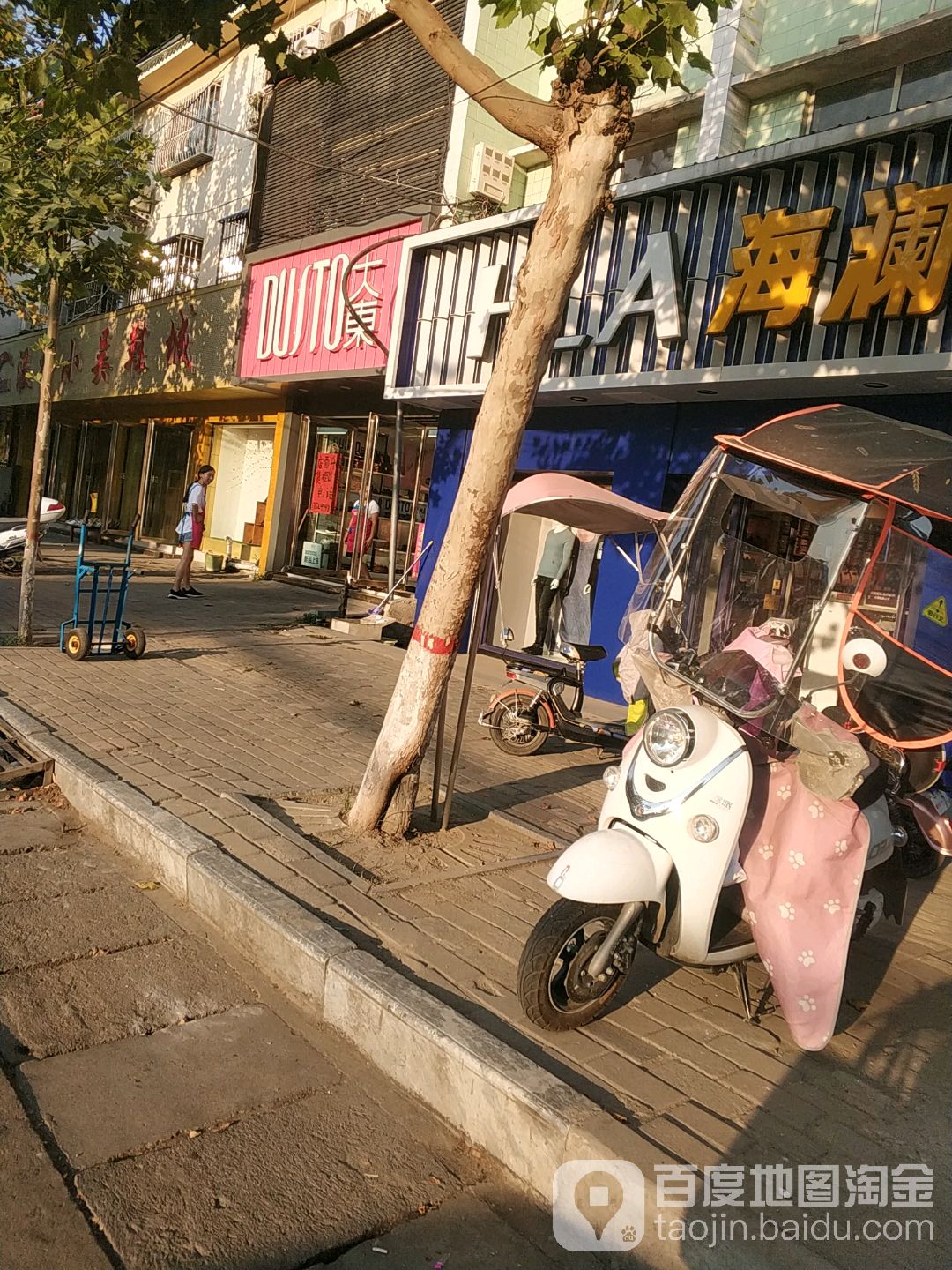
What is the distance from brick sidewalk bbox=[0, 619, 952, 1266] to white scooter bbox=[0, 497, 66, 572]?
696 centimetres

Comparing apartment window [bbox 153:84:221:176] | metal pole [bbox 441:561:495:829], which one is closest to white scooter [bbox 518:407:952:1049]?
metal pole [bbox 441:561:495:829]

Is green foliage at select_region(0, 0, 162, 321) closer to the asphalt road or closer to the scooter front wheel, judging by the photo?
the asphalt road

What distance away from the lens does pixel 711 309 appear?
27.3 ft

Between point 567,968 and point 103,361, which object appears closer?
point 567,968

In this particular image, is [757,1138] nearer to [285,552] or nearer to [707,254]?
[707,254]

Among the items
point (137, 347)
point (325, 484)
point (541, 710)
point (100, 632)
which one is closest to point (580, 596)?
point (541, 710)

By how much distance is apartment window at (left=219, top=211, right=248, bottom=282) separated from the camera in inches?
702

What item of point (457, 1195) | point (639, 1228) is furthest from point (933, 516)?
point (457, 1195)

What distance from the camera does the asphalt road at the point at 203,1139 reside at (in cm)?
239

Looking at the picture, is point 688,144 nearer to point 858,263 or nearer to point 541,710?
point 858,263

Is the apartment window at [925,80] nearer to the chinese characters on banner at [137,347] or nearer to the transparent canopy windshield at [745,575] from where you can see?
the transparent canopy windshield at [745,575]

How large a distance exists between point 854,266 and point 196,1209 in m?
7.31

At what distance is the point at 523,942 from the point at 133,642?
6204 millimetres
